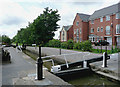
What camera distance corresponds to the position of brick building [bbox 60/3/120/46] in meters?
29.7

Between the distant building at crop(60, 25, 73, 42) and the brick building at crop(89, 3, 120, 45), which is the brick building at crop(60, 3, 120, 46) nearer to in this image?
the brick building at crop(89, 3, 120, 45)

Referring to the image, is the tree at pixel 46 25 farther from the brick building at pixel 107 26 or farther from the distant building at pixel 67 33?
the brick building at pixel 107 26

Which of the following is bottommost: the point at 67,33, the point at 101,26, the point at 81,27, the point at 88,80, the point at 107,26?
the point at 88,80

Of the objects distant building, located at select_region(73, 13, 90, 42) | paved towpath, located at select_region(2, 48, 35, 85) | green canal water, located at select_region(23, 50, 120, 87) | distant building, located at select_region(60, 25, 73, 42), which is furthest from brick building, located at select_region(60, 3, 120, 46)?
paved towpath, located at select_region(2, 48, 35, 85)

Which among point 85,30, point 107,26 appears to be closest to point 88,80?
point 107,26

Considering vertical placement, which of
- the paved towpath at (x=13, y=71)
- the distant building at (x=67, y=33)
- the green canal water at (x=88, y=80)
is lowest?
the green canal water at (x=88, y=80)

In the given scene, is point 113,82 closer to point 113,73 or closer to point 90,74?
point 113,73

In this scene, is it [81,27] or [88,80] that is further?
[81,27]

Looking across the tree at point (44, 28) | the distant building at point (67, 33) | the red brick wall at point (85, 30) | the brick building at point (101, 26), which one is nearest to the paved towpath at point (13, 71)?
the brick building at point (101, 26)

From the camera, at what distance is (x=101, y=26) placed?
34312mm

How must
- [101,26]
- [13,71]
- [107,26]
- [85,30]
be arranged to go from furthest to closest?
[85,30], [101,26], [107,26], [13,71]

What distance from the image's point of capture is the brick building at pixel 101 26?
29706 mm

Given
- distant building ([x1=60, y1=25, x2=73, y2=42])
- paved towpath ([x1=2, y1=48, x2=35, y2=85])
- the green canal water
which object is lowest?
the green canal water

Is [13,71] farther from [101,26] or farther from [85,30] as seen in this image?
[85,30]
